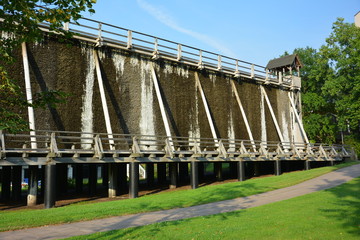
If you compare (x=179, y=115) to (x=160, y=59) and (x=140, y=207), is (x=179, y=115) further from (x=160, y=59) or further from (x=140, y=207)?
(x=140, y=207)

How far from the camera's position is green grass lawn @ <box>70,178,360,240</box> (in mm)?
8895

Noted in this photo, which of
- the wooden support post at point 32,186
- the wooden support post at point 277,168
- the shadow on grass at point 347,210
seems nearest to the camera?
the shadow on grass at point 347,210

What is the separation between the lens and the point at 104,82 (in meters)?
23.0

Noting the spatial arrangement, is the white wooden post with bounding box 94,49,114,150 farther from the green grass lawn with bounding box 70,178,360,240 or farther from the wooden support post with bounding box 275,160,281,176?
the wooden support post with bounding box 275,160,281,176

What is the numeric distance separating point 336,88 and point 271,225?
39.0 metres

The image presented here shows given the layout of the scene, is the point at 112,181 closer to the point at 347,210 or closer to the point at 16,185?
the point at 16,185

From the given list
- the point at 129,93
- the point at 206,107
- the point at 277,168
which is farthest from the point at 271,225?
the point at 277,168

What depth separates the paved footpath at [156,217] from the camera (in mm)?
10195

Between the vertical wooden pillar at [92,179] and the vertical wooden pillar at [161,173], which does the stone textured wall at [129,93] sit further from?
the vertical wooden pillar at [161,173]

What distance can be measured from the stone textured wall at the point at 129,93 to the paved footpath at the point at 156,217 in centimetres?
980

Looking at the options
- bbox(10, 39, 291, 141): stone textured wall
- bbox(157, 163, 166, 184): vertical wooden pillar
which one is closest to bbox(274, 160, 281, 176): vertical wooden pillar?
bbox(10, 39, 291, 141): stone textured wall

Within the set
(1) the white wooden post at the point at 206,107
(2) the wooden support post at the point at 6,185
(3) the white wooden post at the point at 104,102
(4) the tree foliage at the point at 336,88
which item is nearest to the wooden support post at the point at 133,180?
(3) the white wooden post at the point at 104,102

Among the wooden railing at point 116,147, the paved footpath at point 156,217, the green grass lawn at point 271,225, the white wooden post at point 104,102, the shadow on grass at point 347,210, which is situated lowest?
the paved footpath at point 156,217

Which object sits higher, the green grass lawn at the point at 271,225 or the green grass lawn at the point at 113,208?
the green grass lawn at the point at 271,225
